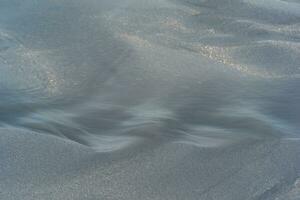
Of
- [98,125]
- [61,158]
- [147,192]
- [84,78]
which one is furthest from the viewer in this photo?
[84,78]

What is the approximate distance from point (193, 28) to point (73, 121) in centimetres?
81

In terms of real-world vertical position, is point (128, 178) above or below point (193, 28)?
below

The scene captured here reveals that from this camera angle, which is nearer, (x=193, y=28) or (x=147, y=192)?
(x=147, y=192)

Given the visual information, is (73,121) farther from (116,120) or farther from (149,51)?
(149,51)

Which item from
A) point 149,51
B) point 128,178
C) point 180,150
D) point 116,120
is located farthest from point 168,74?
point 128,178

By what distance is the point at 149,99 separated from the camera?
178 centimetres

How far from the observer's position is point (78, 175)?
1.42 meters

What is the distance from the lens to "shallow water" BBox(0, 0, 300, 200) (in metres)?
1.41

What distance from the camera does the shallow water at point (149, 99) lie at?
55.3 inches

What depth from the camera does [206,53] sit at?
205cm

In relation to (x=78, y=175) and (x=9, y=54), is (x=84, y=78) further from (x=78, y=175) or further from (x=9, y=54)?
(x=78, y=175)

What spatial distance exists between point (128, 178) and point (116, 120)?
0.31 m

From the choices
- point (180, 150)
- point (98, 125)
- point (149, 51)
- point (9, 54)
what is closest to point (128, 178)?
point (180, 150)

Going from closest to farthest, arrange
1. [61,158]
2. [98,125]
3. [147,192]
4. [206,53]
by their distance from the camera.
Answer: [147,192] < [61,158] < [98,125] < [206,53]
